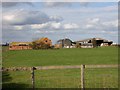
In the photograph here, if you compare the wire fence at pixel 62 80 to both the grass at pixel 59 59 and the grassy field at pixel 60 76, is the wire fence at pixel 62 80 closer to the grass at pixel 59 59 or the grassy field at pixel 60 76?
the grassy field at pixel 60 76

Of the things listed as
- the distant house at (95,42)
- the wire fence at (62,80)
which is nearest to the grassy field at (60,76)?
the wire fence at (62,80)

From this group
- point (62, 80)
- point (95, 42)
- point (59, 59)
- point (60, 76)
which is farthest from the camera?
point (95, 42)

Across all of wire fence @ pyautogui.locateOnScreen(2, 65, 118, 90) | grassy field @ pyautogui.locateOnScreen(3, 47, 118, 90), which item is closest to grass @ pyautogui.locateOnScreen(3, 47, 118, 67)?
grassy field @ pyautogui.locateOnScreen(3, 47, 118, 90)

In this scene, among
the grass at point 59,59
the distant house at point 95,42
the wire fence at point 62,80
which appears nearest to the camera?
the wire fence at point 62,80

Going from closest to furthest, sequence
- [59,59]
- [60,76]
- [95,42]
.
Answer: [60,76] → [59,59] → [95,42]

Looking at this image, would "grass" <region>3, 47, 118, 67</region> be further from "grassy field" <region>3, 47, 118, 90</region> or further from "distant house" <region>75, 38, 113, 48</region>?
"distant house" <region>75, 38, 113, 48</region>

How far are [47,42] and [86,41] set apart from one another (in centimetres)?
3052

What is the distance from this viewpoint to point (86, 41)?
152 meters

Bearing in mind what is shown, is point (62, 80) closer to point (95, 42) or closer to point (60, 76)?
point (60, 76)

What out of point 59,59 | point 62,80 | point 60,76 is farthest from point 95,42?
point 62,80

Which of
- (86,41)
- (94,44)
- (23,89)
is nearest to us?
(23,89)

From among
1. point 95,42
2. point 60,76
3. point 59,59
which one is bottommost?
point 60,76

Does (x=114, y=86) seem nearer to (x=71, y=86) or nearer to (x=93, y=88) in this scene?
(x=93, y=88)

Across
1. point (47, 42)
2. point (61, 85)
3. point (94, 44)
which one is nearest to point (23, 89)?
point (61, 85)
